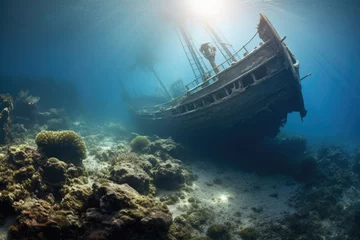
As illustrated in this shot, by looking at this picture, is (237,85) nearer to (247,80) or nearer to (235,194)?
(247,80)

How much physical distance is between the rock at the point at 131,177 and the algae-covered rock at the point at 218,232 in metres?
3.91

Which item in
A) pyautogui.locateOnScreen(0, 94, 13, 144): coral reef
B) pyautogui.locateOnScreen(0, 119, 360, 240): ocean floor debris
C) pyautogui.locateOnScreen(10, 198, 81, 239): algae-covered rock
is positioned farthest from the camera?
pyautogui.locateOnScreen(0, 94, 13, 144): coral reef

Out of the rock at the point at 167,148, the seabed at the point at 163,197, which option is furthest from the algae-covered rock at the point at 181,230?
the rock at the point at 167,148

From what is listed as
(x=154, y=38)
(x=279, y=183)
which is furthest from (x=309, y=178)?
(x=154, y=38)

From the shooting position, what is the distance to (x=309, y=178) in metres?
15.3

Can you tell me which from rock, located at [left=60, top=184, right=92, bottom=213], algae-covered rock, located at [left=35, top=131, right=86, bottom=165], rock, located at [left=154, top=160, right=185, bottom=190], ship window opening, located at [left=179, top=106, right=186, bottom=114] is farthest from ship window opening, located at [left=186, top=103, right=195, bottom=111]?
rock, located at [left=60, top=184, right=92, bottom=213]

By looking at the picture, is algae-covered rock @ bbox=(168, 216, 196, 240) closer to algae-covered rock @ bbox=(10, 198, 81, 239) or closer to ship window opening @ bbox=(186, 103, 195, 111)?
algae-covered rock @ bbox=(10, 198, 81, 239)

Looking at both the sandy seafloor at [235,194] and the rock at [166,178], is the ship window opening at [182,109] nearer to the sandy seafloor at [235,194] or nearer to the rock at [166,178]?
the sandy seafloor at [235,194]

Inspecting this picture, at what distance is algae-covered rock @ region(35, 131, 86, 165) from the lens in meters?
10.5

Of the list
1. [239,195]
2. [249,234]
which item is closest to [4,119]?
[239,195]

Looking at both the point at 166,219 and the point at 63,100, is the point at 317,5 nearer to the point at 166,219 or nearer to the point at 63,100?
the point at 166,219

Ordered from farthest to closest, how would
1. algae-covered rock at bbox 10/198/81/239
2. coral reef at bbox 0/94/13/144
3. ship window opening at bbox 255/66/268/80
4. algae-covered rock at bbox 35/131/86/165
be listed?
coral reef at bbox 0/94/13/144 < ship window opening at bbox 255/66/268/80 < algae-covered rock at bbox 35/131/86/165 < algae-covered rock at bbox 10/198/81/239

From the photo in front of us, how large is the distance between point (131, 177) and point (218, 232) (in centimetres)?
491

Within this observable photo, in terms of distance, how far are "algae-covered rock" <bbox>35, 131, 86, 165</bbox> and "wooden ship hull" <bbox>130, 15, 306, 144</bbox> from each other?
34.7ft
